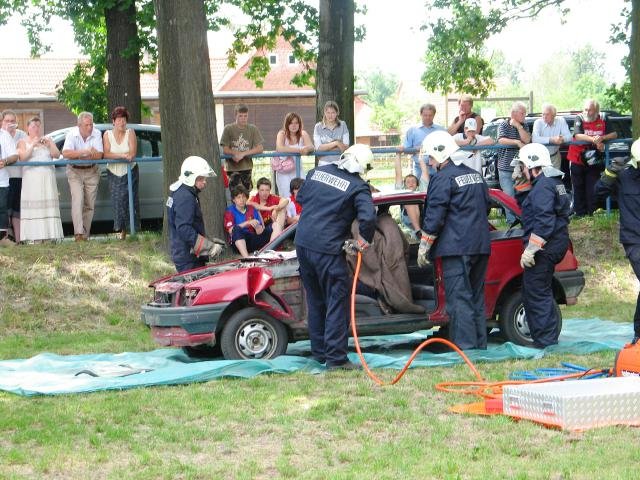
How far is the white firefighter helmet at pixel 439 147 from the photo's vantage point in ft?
35.4

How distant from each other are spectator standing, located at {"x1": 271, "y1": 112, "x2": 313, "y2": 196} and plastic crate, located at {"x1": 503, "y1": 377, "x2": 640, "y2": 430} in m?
8.72

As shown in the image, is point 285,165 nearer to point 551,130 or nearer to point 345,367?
point 551,130

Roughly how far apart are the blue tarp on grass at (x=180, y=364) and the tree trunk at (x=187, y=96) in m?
3.62

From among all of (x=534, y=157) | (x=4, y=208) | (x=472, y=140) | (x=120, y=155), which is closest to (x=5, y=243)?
(x=4, y=208)

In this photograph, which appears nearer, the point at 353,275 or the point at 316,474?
the point at 316,474

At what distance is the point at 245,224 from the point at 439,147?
3813 mm

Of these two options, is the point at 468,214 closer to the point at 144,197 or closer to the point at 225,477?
the point at 225,477

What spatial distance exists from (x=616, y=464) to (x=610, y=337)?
18.6 ft

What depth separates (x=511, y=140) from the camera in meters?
17.1

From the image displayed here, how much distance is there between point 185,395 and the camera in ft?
29.7

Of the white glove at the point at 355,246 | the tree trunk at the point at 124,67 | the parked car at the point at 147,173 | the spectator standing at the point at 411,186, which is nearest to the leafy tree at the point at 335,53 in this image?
the spectator standing at the point at 411,186

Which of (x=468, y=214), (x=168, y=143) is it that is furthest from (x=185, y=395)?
(x=168, y=143)

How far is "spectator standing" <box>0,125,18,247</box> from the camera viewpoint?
591 inches

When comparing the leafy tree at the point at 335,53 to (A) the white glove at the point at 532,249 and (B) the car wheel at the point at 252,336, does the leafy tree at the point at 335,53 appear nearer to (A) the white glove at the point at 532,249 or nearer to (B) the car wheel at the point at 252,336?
(A) the white glove at the point at 532,249
